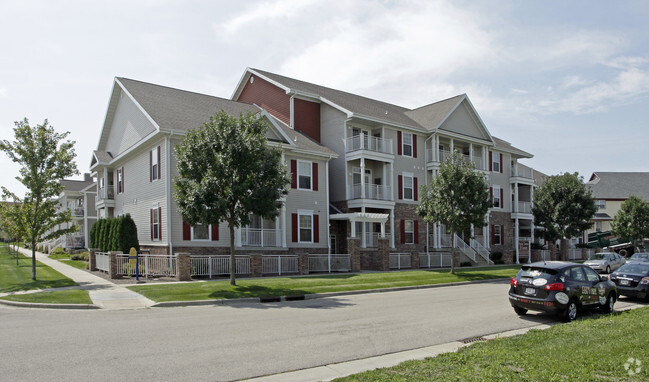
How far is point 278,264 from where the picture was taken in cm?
2555

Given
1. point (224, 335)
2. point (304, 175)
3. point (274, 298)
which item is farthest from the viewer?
point (304, 175)

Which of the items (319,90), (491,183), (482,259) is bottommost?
(482,259)

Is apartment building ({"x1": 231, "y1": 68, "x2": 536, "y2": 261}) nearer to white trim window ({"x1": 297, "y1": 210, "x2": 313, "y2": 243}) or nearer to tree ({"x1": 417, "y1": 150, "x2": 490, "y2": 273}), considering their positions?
white trim window ({"x1": 297, "y1": 210, "x2": 313, "y2": 243})

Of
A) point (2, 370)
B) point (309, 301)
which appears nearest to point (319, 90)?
point (309, 301)

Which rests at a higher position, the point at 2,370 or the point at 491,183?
the point at 491,183

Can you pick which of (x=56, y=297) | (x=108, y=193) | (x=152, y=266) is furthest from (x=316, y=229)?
(x=56, y=297)

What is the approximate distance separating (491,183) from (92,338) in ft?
128

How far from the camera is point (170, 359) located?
870 cm

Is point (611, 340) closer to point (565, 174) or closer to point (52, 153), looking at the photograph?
point (52, 153)

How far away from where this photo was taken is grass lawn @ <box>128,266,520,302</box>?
1762 cm

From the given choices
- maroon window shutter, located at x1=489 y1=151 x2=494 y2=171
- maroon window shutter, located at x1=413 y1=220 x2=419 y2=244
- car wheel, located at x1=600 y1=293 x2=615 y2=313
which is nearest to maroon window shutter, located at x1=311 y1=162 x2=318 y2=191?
Answer: maroon window shutter, located at x1=413 y1=220 x2=419 y2=244

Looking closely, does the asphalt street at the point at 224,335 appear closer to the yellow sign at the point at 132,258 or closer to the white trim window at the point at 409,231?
the yellow sign at the point at 132,258

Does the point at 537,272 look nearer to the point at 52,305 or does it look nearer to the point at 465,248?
the point at 52,305

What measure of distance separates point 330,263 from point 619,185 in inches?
2491
